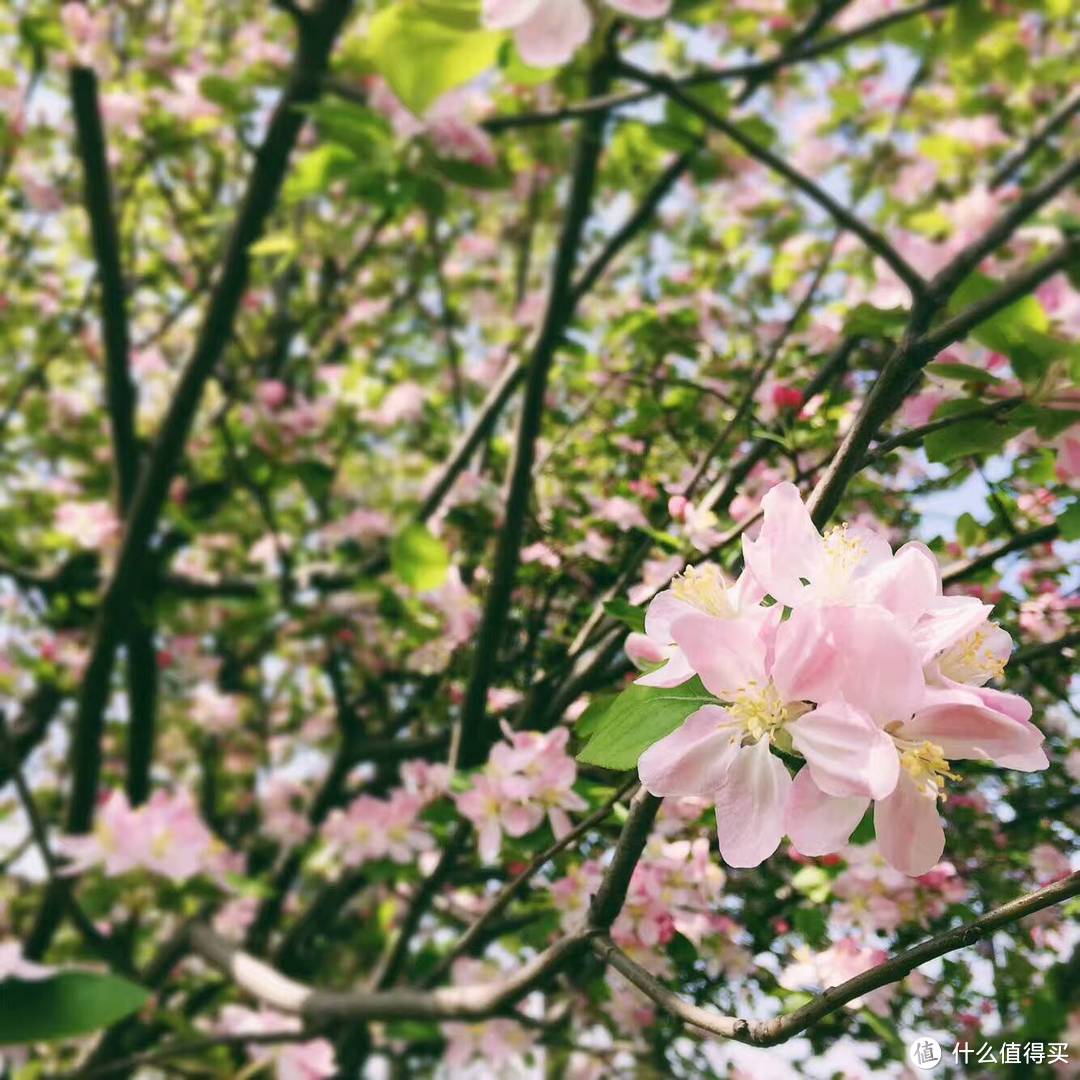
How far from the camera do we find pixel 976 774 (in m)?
1.18

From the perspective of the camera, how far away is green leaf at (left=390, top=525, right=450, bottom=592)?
149 cm

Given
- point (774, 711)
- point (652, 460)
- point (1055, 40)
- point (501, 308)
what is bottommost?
point (774, 711)

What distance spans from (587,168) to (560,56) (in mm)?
616

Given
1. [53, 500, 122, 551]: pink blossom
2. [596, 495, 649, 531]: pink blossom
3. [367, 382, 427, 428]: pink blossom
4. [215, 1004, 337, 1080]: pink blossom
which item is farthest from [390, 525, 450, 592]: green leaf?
[367, 382, 427, 428]: pink blossom

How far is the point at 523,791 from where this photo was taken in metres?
1.23

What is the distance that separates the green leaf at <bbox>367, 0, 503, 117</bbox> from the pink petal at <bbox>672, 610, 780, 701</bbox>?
0.82 m

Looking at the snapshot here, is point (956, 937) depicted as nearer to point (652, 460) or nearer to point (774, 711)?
point (774, 711)

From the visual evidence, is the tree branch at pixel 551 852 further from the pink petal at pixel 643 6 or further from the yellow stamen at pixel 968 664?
the pink petal at pixel 643 6

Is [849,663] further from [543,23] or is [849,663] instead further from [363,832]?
[363,832]

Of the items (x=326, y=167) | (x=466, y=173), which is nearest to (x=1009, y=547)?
(x=466, y=173)

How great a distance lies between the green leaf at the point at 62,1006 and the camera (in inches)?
45.3

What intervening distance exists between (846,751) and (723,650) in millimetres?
94

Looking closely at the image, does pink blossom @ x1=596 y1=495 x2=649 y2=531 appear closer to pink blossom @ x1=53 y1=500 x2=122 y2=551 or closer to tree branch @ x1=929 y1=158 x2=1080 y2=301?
tree branch @ x1=929 y1=158 x2=1080 y2=301

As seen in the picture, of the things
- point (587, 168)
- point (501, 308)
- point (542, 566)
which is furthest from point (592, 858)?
point (501, 308)
